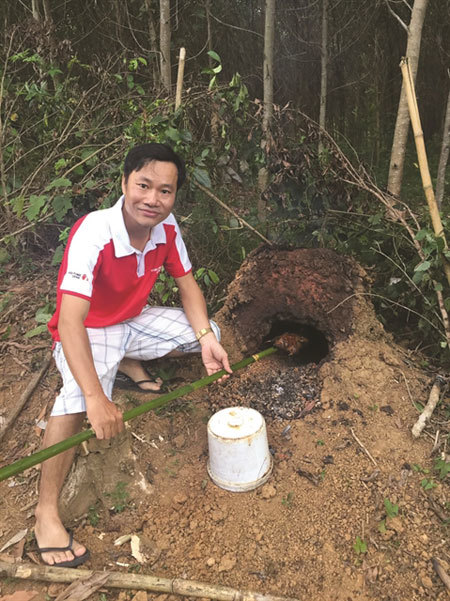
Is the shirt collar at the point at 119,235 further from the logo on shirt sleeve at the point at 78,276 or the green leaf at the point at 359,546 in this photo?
the green leaf at the point at 359,546

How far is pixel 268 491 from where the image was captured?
2236 mm

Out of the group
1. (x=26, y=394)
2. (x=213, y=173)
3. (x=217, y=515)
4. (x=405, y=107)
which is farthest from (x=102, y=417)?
(x=405, y=107)

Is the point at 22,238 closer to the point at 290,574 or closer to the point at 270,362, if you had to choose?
the point at 270,362

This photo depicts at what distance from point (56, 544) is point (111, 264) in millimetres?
1382

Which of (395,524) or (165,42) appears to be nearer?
(395,524)

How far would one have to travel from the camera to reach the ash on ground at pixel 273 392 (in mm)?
2711

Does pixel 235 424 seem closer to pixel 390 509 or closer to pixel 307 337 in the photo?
pixel 390 509

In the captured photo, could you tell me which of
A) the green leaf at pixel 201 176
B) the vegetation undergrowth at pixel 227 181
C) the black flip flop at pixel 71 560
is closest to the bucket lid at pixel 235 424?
the black flip flop at pixel 71 560

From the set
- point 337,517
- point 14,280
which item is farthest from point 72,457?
point 14,280

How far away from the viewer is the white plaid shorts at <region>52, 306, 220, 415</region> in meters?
2.50

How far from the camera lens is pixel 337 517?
2.12m

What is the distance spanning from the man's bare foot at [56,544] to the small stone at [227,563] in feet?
2.10

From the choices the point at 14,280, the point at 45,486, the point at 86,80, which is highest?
the point at 86,80

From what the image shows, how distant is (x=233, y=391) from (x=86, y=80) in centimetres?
581
